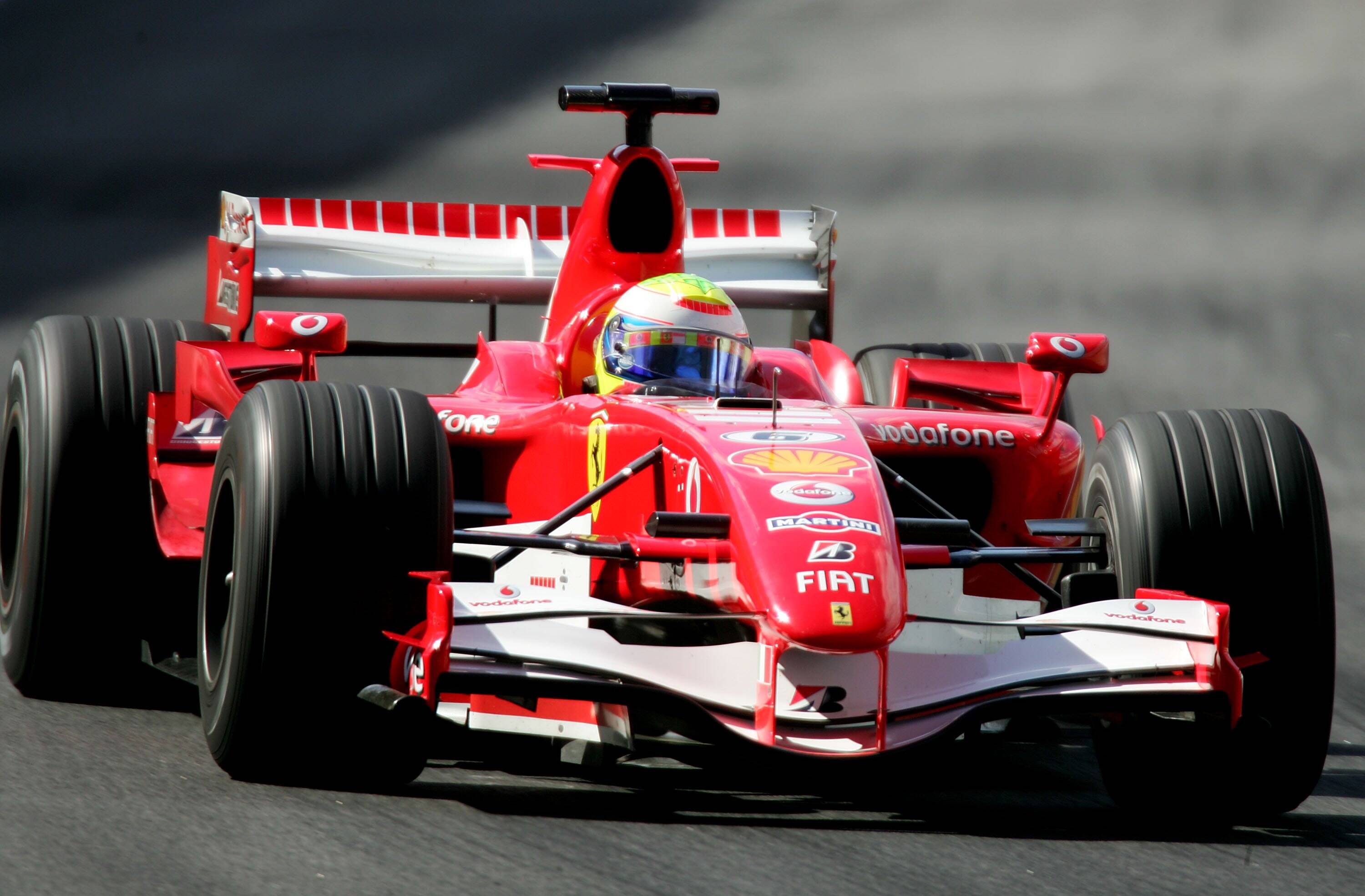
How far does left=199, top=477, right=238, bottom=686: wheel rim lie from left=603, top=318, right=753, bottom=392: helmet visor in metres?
1.59

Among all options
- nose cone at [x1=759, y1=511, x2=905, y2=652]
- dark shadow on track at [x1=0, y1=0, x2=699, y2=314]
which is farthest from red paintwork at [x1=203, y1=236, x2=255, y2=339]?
dark shadow on track at [x1=0, y1=0, x2=699, y2=314]

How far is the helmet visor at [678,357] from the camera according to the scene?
19.2ft

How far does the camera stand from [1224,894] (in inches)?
154

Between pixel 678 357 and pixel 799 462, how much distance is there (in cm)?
132

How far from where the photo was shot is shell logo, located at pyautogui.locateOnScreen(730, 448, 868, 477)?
180 inches

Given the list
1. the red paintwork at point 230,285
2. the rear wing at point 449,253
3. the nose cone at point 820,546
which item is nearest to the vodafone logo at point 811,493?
the nose cone at point 820,546

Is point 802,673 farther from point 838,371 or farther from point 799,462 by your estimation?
point 838,371

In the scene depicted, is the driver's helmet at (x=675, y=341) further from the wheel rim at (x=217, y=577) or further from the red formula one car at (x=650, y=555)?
the wheel rim at (x=217, y=577)

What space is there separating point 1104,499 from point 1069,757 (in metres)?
0.99

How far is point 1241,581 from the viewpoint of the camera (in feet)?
15.5

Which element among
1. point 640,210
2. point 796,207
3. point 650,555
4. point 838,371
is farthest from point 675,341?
point 796,207

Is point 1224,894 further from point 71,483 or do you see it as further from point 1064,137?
point 1064,137

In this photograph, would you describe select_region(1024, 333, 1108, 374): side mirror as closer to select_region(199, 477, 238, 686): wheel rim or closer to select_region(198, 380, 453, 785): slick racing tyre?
select_region(198, 380, 453, 785): slick racing tyre

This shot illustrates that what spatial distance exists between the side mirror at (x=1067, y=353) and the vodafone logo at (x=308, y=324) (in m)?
2.11
